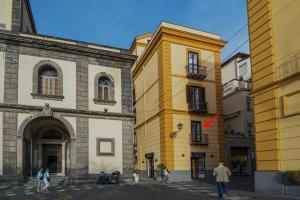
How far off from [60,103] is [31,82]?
247cm

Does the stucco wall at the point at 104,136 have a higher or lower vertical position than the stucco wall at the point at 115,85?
lower

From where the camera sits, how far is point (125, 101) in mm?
27969

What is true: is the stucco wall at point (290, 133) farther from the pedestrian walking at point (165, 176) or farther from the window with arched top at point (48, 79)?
the window with arched top at point (48, 79)

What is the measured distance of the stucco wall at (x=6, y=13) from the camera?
25.1m

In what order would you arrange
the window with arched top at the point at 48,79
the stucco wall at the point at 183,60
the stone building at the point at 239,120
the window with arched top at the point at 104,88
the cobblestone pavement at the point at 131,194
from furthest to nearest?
the stone building at the point at 239,120
the stucco wall at the point at 183,60
the window with arched top at the point at 104,88
the window with arched top at the point at 48,79
the cobblestone pavement at the point at 131,194

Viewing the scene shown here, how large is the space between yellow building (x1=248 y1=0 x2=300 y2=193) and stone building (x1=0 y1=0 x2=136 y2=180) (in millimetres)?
12584

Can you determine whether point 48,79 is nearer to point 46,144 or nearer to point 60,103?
point 60,103

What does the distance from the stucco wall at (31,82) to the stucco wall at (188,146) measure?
895cm

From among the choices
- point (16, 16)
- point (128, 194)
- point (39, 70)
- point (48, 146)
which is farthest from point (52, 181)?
point (16, 16)

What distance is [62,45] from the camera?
26156 mm

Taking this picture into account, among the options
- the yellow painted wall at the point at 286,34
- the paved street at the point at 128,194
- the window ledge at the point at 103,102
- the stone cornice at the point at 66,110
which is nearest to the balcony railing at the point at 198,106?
the stone cornice at the point at 66,110

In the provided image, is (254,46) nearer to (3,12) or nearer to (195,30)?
(195,30)

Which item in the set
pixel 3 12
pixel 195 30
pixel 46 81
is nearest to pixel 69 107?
pixel 46 81

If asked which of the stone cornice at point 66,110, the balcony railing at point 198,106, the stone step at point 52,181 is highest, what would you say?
the balcony railing at point 198,106
